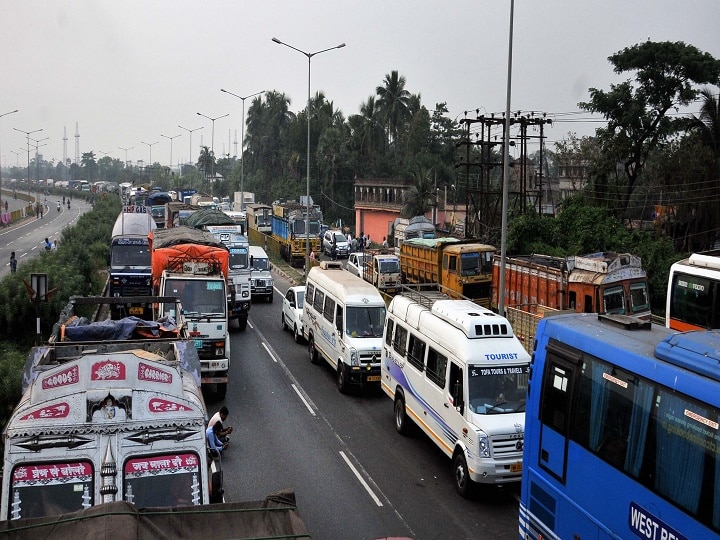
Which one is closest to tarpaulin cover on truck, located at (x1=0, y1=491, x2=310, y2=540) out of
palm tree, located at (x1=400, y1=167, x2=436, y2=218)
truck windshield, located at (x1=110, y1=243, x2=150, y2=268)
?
truck windshield, located at (x1=110, y1=243, x2=150, y2=268)

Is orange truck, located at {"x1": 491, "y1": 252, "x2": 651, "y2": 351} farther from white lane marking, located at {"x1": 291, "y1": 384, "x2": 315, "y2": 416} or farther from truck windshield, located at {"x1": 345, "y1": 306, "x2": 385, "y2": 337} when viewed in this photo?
white lane marking, located at {"x1": 291, "y1": 384, "x2": 315, "y2": 416}

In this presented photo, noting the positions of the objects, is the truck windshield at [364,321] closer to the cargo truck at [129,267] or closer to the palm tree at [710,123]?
the cargo truck at [129,267]

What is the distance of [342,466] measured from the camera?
13.3m

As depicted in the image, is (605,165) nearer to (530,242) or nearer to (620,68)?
(620,68)

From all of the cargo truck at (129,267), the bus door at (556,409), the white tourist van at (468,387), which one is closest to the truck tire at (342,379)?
the white tourist van at (468,387)

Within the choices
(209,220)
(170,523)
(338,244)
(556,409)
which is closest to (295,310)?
(209,220)

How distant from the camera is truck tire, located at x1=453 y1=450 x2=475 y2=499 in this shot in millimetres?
11625

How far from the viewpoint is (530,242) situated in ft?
102

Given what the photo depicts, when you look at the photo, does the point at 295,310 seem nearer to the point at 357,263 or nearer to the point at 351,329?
the point at 351,329

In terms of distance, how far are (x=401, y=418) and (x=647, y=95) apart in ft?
80.7

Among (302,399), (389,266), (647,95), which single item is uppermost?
(647,95)

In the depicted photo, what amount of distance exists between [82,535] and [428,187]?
50250mm

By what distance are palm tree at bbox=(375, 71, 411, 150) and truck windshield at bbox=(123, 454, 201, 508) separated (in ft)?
233

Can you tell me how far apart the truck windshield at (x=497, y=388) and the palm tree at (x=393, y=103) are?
66130mm
